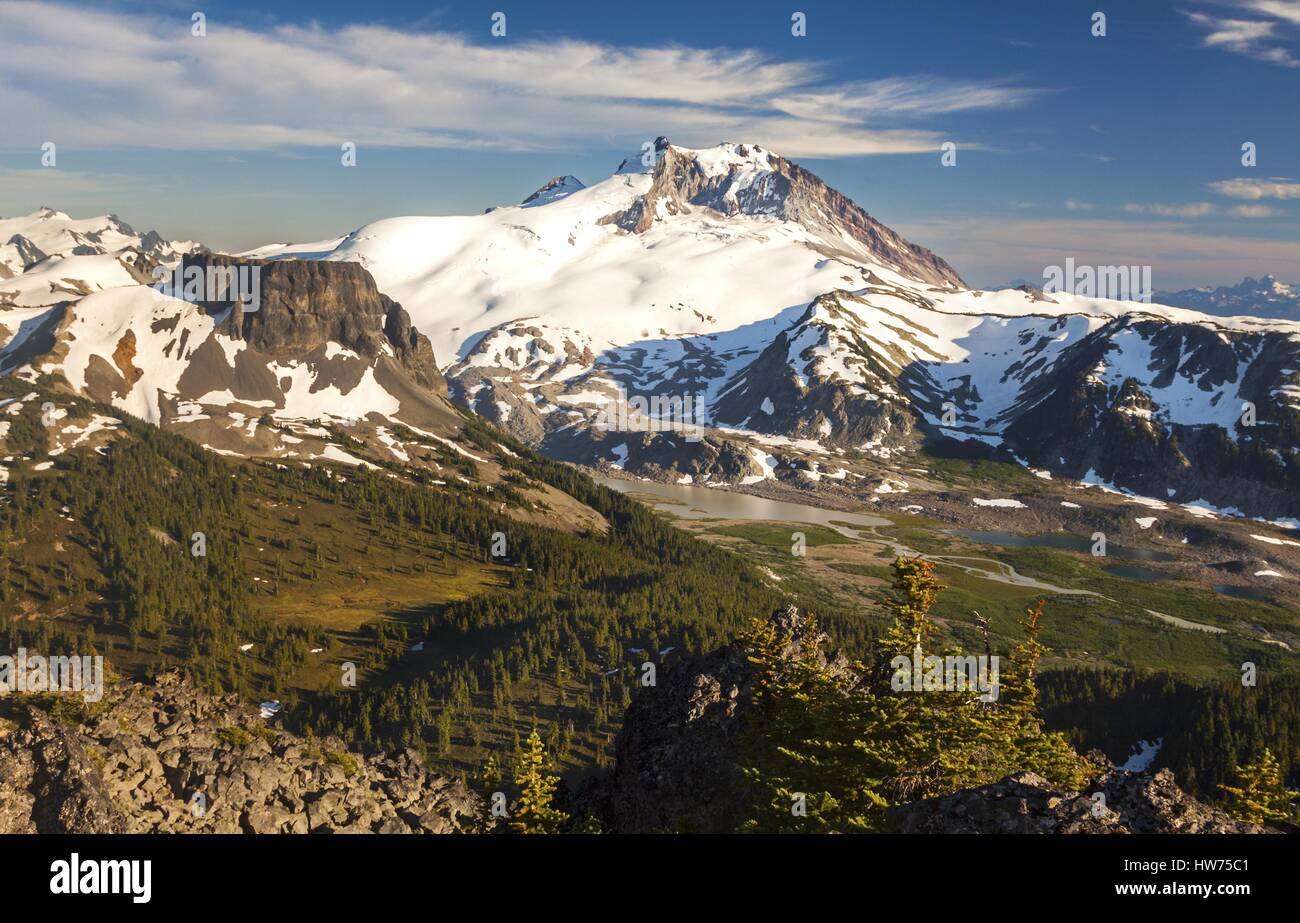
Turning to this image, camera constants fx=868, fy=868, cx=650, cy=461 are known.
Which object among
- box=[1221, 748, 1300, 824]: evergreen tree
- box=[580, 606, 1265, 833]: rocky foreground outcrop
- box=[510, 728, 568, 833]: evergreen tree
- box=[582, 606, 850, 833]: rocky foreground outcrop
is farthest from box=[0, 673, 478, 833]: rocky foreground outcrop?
box=[1221, 748, 1300, 824]: evergreen tree

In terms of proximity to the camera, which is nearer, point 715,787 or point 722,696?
point 715,787

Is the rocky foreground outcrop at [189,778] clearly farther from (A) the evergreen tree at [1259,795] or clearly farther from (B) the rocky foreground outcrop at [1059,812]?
(A) the evergreen tree at [1259,795]

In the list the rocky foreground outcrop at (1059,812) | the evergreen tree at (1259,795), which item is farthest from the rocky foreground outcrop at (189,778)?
the evergreen tree at (1259,795)

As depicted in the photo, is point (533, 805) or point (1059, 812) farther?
point (533, 805)

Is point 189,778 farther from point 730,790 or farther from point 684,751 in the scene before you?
point 730,790

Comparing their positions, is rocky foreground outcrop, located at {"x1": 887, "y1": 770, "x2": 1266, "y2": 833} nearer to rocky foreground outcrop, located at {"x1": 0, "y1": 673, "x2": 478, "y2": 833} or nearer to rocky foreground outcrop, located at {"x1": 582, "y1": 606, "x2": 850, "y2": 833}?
rocky foreground outcrop, located at {"x1": 582, "y1": 606, "x2": 850, "y2": 833}

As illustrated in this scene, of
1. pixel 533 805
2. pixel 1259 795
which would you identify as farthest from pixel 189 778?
pixel 1259 795
